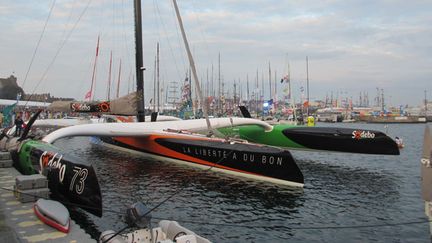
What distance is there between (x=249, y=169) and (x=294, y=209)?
3.33 meters

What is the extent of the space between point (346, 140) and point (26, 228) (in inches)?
527

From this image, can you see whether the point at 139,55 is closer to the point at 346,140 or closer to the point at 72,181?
the point at 346,140

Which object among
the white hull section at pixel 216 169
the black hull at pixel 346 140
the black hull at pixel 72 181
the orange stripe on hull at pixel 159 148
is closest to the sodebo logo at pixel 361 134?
the black hull at pixel 346 140

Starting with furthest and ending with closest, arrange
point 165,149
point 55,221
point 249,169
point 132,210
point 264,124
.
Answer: point 264,124
point 165,149
point 249,169
point 55,221
point 132,210

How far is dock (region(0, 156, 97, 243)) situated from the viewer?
573cm

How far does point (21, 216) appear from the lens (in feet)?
22.4

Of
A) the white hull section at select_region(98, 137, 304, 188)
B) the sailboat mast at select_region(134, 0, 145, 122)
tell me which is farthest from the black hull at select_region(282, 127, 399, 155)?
the sailboat mast at select_region(134, 0, 145, 122)

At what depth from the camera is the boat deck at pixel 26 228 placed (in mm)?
5738

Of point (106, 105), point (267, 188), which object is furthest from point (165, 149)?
point (267, 188)

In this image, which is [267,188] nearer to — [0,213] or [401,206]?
[401,206]

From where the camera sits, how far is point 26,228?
6180mm

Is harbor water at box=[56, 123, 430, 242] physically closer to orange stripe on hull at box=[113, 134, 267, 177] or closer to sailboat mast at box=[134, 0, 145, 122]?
orange stripe on hull at box=[113, 134, 267, 177]

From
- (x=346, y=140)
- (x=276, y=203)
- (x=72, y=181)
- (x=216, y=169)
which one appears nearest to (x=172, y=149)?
(x=216, y=169)

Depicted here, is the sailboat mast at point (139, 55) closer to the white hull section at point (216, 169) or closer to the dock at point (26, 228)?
the white hull section at point (216, 169)
